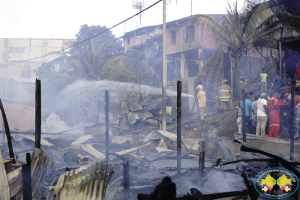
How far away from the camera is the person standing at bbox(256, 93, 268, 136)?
36.2 ft

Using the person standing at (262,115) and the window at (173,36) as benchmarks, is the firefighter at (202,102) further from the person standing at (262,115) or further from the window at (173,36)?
the window at (173,36)

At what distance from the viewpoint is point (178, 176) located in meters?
6.79

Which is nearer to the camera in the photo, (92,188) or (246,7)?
(92,188)

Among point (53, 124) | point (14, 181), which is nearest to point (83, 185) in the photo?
point (14, 181)

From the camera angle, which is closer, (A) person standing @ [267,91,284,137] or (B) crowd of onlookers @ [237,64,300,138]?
(B) crowd of onlookers @ [237,64,300,138]

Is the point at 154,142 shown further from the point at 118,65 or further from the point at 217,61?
the point at 118,65

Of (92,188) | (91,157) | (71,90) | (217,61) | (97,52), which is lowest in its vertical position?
(91,157)

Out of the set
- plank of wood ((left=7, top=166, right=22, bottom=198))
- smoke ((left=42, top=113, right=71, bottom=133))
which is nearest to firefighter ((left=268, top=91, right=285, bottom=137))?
plank of wood ((left=7, top=166, right=22, bottom=198))

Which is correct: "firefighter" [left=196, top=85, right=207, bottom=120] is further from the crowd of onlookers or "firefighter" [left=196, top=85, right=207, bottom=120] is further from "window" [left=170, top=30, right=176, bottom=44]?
"window" [left=170, top=30, right=176, bottom=44]

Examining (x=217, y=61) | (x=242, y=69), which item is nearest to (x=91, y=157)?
(x=217, y=61)

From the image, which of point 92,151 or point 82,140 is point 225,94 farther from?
point 92,151

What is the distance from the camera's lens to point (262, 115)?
11.1 metres

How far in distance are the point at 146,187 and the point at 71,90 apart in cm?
2006

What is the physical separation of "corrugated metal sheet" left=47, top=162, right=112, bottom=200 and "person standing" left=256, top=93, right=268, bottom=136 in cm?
814
